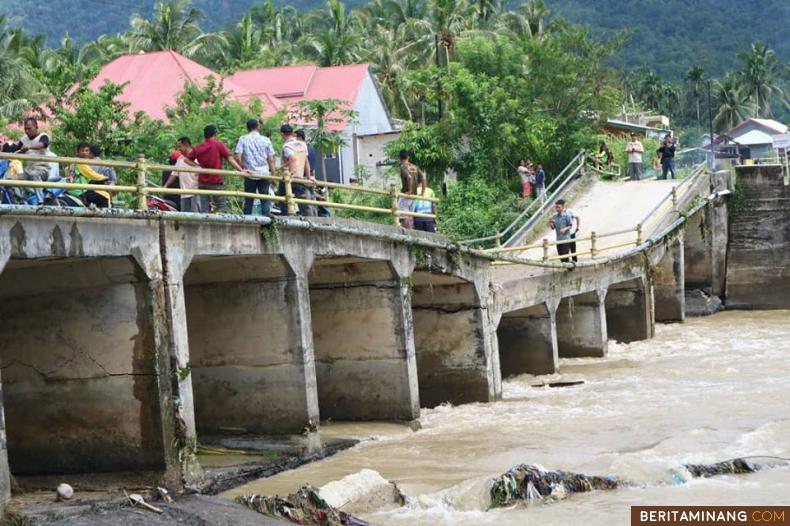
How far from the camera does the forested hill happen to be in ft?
449

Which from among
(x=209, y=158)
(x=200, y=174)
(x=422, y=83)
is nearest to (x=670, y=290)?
(x=422, y=83)

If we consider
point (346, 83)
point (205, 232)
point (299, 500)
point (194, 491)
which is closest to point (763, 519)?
point (299, 500)

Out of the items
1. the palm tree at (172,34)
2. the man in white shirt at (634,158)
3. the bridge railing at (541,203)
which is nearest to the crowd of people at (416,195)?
the bridge railing at (541,203)

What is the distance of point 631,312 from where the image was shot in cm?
3378

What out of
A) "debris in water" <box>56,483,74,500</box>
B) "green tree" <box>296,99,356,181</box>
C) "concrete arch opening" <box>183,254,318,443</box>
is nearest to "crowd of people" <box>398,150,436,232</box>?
"concrete arch opening" <box>183,254,318,443</box>

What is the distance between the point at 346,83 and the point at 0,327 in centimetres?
3634

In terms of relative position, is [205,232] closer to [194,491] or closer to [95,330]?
[95,330]

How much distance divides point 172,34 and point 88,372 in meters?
48.0

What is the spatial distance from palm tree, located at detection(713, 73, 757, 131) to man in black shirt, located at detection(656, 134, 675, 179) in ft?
220

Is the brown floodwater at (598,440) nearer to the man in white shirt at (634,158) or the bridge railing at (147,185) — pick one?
the bridge railing at (147,185)

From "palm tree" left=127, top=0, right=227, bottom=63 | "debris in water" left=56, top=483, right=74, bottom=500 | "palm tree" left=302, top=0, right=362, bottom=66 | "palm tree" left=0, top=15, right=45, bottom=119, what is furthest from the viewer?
"palm tree" left=302, top=0, right=362, bottom=66

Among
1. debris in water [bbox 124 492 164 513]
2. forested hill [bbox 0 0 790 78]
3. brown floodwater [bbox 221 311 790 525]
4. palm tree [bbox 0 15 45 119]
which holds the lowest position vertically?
brown floodwater [bbox 221 311 790 525]

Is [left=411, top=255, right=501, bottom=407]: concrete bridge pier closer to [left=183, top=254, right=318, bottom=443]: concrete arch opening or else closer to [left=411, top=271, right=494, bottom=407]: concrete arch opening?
[left=411, top=271, right=494, bottom=407]: concrete arch opening

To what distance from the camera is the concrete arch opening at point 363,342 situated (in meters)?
20.8
